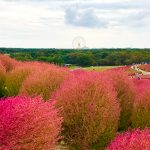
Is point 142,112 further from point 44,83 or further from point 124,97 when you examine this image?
point 44,83

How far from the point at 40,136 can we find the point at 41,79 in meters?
14.4

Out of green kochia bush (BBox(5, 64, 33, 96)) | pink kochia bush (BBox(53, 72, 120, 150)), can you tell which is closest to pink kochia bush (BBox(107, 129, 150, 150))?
pink kochia bush (BBox(53, 72, 120, 150))

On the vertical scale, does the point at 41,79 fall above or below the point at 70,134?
above

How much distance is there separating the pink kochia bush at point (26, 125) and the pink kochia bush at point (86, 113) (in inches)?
227

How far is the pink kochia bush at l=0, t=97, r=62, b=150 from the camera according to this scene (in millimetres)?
14445

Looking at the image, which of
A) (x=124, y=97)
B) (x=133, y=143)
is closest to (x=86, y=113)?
(x=124, y=97)

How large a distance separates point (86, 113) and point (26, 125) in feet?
26.4

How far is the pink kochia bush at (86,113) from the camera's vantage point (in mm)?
22766

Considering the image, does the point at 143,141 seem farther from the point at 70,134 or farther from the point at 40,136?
the point at 70,134

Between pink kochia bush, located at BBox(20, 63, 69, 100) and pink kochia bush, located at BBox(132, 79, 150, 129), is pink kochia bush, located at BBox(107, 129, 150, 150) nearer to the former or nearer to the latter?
pink kochia bush, located at BBox(132, 79, 150, 129)

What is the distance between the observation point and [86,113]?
22797mm

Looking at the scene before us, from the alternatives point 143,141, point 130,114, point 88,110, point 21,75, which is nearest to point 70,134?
point 88,110

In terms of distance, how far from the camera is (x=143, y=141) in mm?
11742

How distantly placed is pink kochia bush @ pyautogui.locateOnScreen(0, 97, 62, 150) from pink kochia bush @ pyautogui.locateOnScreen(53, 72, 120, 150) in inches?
227
